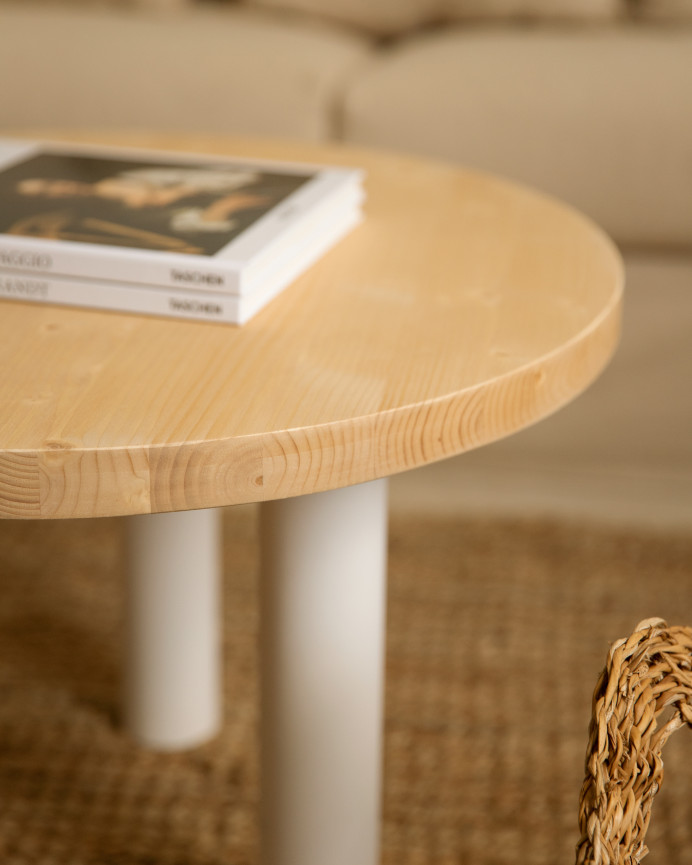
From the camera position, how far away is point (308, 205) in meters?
0.69

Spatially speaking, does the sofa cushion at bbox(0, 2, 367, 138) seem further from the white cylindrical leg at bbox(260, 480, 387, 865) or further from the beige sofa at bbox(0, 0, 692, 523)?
the white cylindrical leg at bbox(260, 480, 387, 865)

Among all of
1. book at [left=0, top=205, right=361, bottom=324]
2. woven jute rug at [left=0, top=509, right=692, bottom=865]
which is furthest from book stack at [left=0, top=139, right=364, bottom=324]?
woven jute rug at [left=0, top=509, right=692, bottom=865]

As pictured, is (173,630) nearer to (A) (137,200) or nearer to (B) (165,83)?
(A) (137,200)

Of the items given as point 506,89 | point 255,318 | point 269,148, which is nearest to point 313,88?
point 506,89

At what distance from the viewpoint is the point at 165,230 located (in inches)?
25.6

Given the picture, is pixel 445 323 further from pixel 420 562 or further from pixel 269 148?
pixel 420 562

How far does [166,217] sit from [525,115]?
80cm

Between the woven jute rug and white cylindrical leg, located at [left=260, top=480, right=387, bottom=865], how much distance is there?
0.18m

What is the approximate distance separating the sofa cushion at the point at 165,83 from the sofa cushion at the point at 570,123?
2.9 inches

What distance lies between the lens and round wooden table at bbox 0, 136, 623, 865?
47 centimetres

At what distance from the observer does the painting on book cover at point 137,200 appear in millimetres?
642

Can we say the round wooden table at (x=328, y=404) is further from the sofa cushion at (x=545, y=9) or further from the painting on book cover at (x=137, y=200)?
the sofa cushion at (x=545, y=9)

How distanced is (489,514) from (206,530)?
55 centimetres

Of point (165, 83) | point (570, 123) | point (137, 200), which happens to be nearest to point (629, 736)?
point (137, 200)
